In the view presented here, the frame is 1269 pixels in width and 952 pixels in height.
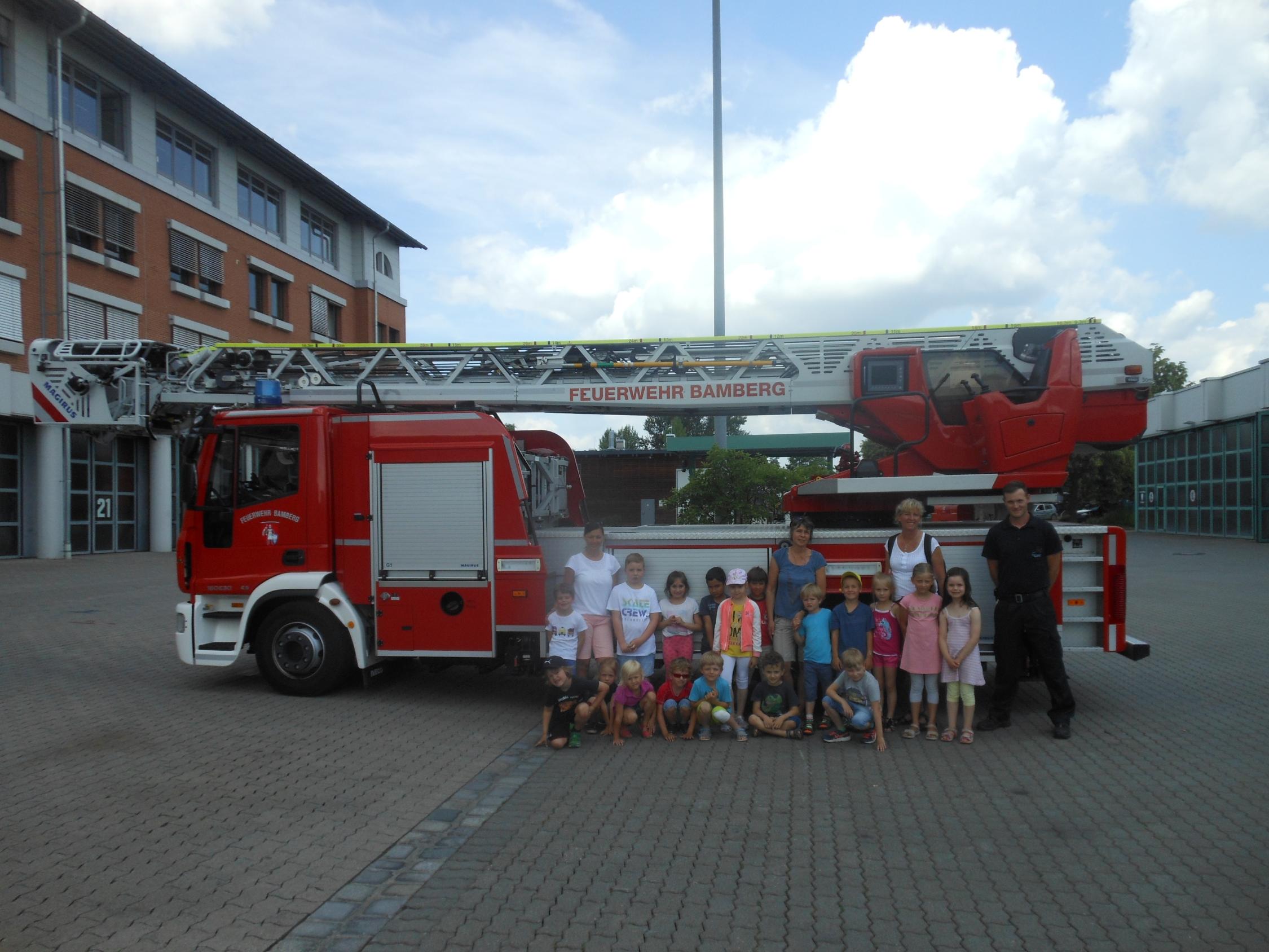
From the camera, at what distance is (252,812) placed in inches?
211

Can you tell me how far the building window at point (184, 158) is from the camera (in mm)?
28297

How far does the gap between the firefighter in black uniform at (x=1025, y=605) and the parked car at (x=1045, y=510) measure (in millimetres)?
991

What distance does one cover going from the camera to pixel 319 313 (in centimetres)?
3703

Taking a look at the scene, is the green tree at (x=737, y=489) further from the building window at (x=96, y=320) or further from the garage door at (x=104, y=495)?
the garage door at (x=104, y=495)

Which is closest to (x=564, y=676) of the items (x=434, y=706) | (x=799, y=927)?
(x=434, y=706)

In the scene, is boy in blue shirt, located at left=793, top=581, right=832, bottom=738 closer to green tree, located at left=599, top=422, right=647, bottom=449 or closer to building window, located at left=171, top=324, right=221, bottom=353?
building window, located at left=171, top=324, right=221, bottom=353

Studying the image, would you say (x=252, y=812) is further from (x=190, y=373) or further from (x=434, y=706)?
(x=190, y=373)

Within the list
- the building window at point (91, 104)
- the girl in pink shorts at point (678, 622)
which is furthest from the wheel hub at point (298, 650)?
the building window at point (91, 104)

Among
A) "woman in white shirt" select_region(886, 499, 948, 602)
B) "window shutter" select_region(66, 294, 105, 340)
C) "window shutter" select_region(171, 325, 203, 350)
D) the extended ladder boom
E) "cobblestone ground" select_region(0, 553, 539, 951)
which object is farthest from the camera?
"window shutter" select_region(171, 325, 203, 350)

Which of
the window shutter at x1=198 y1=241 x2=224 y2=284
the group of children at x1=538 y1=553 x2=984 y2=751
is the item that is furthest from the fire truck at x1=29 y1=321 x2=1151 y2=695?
the window shutter at x1=198 y1=241 x2=224 y2=284

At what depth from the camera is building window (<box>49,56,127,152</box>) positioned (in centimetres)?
2462

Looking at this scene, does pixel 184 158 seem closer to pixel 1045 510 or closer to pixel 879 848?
pixel 1045 510

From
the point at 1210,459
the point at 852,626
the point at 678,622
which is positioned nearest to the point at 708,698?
the point at 678,622

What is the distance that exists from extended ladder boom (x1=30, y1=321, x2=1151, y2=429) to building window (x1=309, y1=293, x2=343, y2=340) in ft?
93.0
